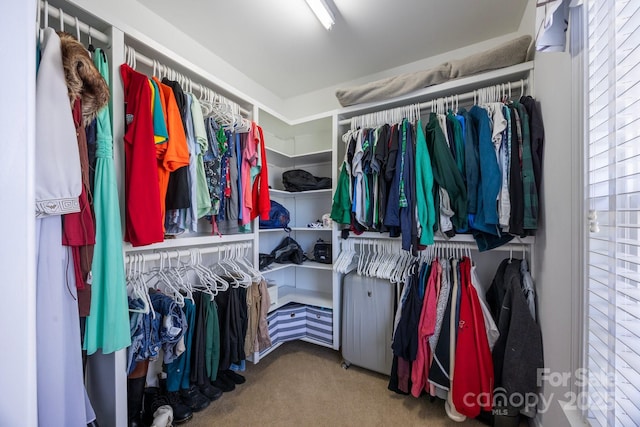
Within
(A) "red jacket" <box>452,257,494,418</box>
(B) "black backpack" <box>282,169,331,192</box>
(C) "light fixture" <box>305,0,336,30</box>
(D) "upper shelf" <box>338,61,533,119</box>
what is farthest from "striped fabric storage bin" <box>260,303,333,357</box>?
(C) "light fixture" <box>305,0,336,30</box>

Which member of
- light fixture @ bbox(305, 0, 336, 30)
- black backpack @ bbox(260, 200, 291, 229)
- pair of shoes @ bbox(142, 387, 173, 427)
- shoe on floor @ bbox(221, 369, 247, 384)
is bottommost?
shoe on floor @ bbox(221, 369, 247, 384)

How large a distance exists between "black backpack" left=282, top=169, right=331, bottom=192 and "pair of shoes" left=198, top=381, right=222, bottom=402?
5.45 feet

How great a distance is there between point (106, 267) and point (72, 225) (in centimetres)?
22

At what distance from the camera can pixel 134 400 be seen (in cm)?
129

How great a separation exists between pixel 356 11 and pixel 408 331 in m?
2.19

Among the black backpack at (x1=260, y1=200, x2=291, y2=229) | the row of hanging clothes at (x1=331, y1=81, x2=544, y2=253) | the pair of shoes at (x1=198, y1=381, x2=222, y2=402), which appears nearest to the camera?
the row of hanging clothes at (x1=331, y1=81, x2=544, y2=253)

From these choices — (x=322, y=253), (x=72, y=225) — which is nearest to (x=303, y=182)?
(x=322, y=253)

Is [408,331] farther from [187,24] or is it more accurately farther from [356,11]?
[187,24]

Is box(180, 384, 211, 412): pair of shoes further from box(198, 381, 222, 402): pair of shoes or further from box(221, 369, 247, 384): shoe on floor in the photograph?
box(221, 369, 247, 384): shoe on floor

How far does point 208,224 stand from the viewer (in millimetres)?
1798

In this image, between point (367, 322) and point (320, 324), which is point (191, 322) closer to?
point (320, 324)

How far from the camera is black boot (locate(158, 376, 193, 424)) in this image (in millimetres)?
1390

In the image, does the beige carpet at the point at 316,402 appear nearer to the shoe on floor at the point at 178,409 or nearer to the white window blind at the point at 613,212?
the shoe on floor at the point at 178,409

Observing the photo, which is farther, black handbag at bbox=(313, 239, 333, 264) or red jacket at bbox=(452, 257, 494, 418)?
black handbag at bbox=(313, 239, 333, 264)
